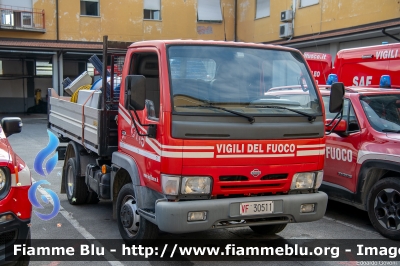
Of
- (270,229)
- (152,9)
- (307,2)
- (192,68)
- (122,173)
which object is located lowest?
(270,229)

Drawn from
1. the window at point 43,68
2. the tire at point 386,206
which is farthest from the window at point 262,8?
the tire at point 386,206

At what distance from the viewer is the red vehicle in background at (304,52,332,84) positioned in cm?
1127

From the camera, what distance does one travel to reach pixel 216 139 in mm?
4660

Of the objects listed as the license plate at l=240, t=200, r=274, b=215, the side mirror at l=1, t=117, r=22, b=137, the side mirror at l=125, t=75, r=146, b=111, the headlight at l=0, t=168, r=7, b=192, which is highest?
the side mirror at l=125, t=75, r=146, b=111

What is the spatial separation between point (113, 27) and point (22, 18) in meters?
4.74

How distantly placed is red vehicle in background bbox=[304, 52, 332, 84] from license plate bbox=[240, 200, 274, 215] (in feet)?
22.8

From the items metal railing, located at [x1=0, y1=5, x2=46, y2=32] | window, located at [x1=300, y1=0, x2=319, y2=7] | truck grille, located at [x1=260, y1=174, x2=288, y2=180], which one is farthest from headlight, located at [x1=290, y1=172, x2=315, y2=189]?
metal railing, located at [x1=0, y1=5, x2=46, y2=32]

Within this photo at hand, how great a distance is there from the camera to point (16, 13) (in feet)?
82.4

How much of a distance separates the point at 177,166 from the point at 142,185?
657 millimetres

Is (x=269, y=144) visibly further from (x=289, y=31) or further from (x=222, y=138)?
(x=289, y=31)

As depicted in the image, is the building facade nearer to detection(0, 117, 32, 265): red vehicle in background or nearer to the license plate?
the license plate

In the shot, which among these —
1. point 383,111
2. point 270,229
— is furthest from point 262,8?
point 270,229

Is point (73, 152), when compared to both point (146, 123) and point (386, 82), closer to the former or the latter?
point (146, 123)

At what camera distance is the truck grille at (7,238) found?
4.16 m
